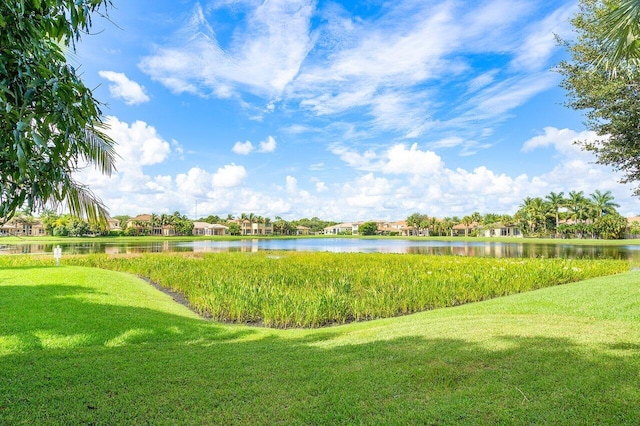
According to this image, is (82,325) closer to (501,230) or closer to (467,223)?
(501,230)

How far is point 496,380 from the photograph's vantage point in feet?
14.3

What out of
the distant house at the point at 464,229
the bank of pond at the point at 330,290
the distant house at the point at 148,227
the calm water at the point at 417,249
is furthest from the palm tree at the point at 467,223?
Answer: the bank of pond at the point at 330,290

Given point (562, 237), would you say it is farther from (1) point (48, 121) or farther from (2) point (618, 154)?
(1) point (48, 121)

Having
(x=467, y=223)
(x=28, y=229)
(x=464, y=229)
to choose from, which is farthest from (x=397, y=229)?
(x=28, y=229)

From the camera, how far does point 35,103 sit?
2.41 m

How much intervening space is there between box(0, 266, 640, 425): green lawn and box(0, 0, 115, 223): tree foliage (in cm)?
249

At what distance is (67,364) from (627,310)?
1062cm

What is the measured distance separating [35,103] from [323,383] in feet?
12.5

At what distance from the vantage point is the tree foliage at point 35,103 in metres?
2.18

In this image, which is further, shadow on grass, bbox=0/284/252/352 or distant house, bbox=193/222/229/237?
distant house, bbox=193/222/229/237

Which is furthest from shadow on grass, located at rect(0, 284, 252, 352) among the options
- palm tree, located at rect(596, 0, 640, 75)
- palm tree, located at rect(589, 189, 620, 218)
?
palm tree, located at rect(589, 189, 620, 218)

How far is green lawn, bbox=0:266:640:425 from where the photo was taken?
3.71 metres

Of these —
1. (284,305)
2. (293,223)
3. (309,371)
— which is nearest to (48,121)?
(309,371)

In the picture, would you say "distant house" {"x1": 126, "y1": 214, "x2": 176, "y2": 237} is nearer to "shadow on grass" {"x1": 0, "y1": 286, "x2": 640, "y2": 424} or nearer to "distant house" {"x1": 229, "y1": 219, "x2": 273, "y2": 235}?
"distant house" {"x1": 229, "y1": 219, "x2": 273, "y2": 235}
